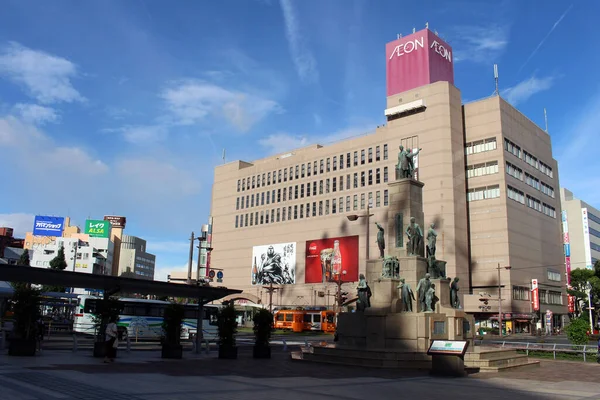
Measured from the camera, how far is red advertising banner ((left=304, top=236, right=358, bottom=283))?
87.4 m

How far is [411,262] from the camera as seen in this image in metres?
25.3

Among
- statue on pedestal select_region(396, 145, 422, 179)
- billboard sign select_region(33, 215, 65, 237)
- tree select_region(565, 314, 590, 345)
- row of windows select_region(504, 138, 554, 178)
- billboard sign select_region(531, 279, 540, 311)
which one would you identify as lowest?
tree select_region(565, 314, 590, 345)

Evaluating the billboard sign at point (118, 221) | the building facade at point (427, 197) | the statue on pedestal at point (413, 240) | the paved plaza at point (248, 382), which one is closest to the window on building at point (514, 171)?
the building facade at point (427, 197)

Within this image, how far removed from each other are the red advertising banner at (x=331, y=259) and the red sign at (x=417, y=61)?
85.7 feet

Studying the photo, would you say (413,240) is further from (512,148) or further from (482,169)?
(512,148)

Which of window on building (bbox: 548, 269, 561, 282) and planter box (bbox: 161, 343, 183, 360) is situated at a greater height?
window on building (bbox: 548, 269, 561, 282)

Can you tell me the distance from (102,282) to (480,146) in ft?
Result: 233

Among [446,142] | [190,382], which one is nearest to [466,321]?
[190,382]

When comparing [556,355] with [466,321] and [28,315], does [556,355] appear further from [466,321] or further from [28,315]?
[28,315]

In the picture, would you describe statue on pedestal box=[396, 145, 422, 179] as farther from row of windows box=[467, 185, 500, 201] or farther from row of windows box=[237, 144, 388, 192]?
row of windows box=[237, 144, 388, 192]

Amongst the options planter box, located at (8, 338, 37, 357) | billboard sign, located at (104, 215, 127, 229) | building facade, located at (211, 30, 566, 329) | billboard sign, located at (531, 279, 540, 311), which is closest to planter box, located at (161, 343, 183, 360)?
planter box, located at (8, 338, 37, 357)

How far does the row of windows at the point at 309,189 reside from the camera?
8894 cm

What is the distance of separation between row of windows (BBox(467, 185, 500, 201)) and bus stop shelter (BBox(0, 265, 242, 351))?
62.1m

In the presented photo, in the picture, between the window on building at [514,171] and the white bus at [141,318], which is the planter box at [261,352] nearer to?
the white bus at [141,318]
